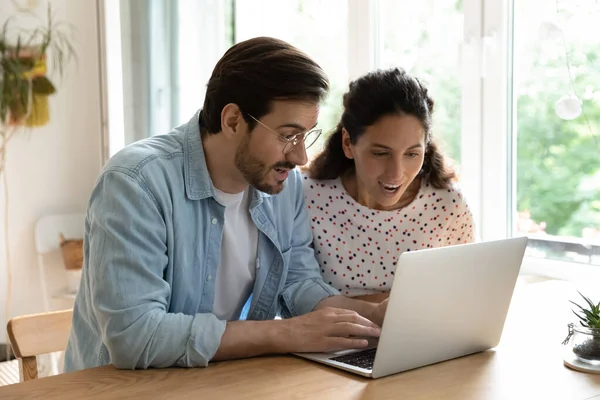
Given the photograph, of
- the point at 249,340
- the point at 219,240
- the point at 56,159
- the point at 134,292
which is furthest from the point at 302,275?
the point at 56,159

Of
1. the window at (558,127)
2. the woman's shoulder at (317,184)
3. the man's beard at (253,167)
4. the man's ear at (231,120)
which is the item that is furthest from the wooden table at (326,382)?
the window at (558,127)

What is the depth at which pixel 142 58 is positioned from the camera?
344 centimetres

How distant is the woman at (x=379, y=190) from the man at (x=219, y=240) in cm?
10

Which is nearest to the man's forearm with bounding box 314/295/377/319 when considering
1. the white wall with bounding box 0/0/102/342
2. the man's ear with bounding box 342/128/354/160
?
the man's ear with bounding box 342/128/354/160

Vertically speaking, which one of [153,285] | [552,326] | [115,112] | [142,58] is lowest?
[552,326]

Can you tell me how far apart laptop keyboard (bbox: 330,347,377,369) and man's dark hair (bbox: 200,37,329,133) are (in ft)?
1.59

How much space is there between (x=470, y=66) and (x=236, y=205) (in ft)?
3.48

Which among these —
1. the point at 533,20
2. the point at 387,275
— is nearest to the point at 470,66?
the point at 533,20

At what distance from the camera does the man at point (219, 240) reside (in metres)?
1.31

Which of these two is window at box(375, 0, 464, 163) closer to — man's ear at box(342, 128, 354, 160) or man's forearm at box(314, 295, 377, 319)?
man's ear at box(342, 128, 354, 160)

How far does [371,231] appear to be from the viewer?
185cm

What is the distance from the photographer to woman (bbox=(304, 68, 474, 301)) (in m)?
1.73

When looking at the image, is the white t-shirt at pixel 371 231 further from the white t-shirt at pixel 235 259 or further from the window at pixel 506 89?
the window at pixel 506 89

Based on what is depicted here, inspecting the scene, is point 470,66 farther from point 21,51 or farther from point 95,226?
point 21,51
